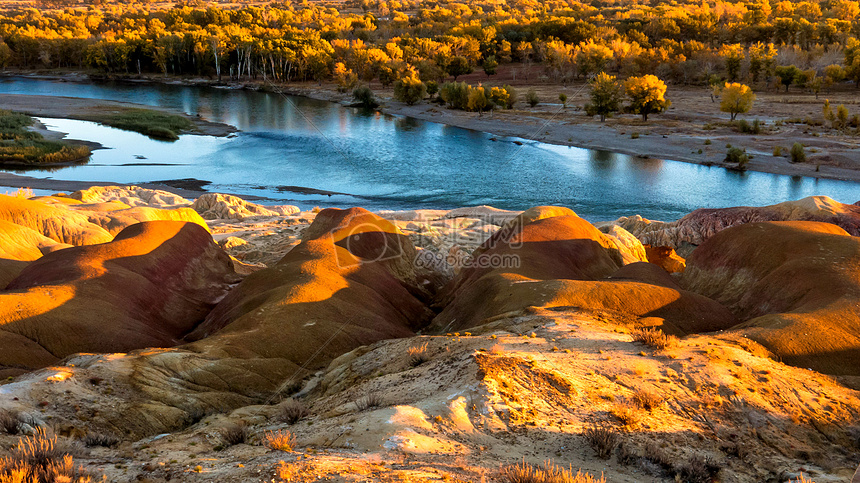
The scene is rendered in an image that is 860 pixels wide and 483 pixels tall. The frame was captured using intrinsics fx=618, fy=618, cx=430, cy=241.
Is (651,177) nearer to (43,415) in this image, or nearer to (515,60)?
(43,415)

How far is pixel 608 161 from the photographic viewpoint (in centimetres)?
8250

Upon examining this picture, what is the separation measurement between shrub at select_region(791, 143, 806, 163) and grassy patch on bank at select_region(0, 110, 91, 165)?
8875cm

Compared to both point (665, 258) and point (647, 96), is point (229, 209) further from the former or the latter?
point (647, 96)

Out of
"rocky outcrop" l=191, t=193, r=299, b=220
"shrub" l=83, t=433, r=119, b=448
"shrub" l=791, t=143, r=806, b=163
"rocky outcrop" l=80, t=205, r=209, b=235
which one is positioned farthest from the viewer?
"shrub" l=791, t=143, r=806, b=163

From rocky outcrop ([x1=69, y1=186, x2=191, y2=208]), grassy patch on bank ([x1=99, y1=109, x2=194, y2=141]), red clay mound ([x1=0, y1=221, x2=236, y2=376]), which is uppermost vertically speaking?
grassy patch on bank ([x1=99, y1=109, x2=194, y2=141])

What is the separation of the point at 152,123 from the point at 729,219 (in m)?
86.6

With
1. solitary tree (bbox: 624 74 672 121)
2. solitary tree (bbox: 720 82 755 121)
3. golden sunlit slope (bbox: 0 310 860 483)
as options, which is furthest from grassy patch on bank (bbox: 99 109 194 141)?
golden sunlit slope (bbox: 0 310 860 483)

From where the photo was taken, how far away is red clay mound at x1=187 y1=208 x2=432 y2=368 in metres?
19.3

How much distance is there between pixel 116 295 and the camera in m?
→ 22.5

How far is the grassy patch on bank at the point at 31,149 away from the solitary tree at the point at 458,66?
76.9 m

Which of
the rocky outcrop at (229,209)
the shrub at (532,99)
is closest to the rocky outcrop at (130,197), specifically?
the rocky outcrop at (229,209)

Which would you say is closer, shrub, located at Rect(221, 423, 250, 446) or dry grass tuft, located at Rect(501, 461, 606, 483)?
dry grass tuft, located at Rect(501, 461, 606, 483)

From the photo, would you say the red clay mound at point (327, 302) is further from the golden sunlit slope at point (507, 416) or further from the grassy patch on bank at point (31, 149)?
the grassy patch on bank at point (31, 149)

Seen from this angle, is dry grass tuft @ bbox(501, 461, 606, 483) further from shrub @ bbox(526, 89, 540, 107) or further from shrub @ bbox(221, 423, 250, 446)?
shrub @ bbox(526, 89, 540, 107)
